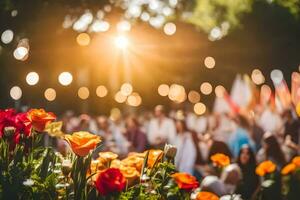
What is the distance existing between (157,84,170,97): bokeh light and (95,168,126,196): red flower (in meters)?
45.8

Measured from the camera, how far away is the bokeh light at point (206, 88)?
157ft

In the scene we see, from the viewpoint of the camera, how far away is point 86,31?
1977cm

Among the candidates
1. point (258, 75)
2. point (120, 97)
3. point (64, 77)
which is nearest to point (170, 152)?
point (64, 77)

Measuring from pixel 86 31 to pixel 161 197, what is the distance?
16.7 m

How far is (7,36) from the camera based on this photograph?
1880 centimetres

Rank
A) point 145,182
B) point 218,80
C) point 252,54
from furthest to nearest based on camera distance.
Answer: point 218,80 < point 252,54 < point 145,182

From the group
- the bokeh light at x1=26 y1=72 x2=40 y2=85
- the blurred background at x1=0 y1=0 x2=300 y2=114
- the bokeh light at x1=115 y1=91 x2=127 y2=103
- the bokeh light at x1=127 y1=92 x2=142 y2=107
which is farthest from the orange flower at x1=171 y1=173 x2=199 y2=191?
the bokeh light at x1=115 y1=91 x2=127 y2=103

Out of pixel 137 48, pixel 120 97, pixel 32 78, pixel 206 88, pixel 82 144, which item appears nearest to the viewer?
pixel 82 144

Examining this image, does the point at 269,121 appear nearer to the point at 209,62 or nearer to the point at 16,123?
the point at 16,123

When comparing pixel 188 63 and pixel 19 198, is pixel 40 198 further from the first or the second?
pixel 188 63

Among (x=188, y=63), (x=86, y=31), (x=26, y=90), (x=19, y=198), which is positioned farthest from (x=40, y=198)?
(x=188, y=63)

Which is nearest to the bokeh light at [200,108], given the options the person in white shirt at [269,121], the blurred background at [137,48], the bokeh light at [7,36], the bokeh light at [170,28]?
the blurred background at [137,48]

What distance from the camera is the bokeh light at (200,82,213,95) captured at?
157ft

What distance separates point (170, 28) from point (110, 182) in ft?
109
